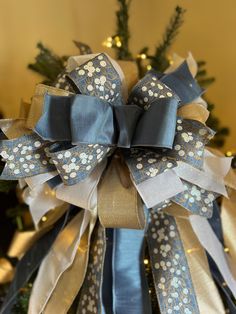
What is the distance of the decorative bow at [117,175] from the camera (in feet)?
1.63

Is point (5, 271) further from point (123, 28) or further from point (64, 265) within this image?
point (123, 28)

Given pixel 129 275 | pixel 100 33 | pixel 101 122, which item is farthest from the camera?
pixel 100 33

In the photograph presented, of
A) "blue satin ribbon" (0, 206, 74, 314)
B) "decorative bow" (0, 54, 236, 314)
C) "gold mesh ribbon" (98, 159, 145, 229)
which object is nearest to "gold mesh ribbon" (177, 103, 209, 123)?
"decorative bow" (0, 54, 236, 314)

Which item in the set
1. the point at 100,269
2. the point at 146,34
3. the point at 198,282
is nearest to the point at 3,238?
the point at 100,269

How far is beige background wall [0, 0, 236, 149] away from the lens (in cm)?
80

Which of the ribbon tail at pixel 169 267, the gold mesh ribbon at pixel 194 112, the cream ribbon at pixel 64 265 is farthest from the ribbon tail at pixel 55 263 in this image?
the gold mesh ribbon at pixel 194 112

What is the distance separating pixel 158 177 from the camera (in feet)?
1.73

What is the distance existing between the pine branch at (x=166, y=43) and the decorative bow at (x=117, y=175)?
9 cm

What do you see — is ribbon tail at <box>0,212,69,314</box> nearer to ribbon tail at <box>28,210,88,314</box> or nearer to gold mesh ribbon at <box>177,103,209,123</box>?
ribbon tail at <box>28,210,88,314</box>

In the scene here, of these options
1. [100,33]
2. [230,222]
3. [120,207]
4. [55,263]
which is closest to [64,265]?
[55,263]

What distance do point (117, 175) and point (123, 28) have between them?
0.83ft

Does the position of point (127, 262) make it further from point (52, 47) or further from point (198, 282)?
point (52, 47)

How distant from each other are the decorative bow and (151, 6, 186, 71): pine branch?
9cm

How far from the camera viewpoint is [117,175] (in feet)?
1.86
